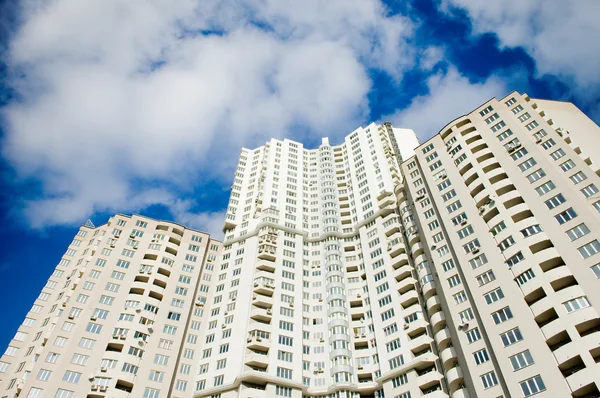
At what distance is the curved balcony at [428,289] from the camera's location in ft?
193

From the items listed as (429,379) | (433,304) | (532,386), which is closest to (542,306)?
(532,386)

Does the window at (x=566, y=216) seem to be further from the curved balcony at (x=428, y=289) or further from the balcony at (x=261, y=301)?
the balcony at (x=261, y=301)

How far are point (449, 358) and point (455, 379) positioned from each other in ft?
8.48

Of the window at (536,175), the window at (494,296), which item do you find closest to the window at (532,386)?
the window at (494,296)

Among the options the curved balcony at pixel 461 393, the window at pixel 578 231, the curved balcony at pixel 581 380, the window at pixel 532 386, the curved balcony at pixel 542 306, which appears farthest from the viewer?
the curved balcony at pixel 461 393

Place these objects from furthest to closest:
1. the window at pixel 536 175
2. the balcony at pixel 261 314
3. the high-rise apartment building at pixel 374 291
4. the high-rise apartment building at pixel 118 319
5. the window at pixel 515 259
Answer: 1. the balcony at pixel 261 314
2. the high-rise apartment building at pixel 118 319
3. the window at pixel 536 175
4. the window at pixel 515 259
5. the high-rise apartment building at pixel 374 291

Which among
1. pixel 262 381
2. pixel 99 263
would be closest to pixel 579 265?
pixel 262 381

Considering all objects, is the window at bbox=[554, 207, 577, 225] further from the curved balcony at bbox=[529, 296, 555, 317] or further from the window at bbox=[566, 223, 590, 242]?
the curved balcony at bbox=[529, 296, 555, 317]

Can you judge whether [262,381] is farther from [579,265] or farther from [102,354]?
[579,265]

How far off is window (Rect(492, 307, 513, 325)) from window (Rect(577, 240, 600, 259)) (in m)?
9.08

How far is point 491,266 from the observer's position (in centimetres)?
5097

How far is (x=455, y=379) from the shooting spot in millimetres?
48719

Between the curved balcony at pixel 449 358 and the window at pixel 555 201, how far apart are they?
19.7m

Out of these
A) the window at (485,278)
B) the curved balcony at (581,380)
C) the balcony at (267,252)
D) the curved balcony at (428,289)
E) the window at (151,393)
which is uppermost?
the balcony at (267,252)
